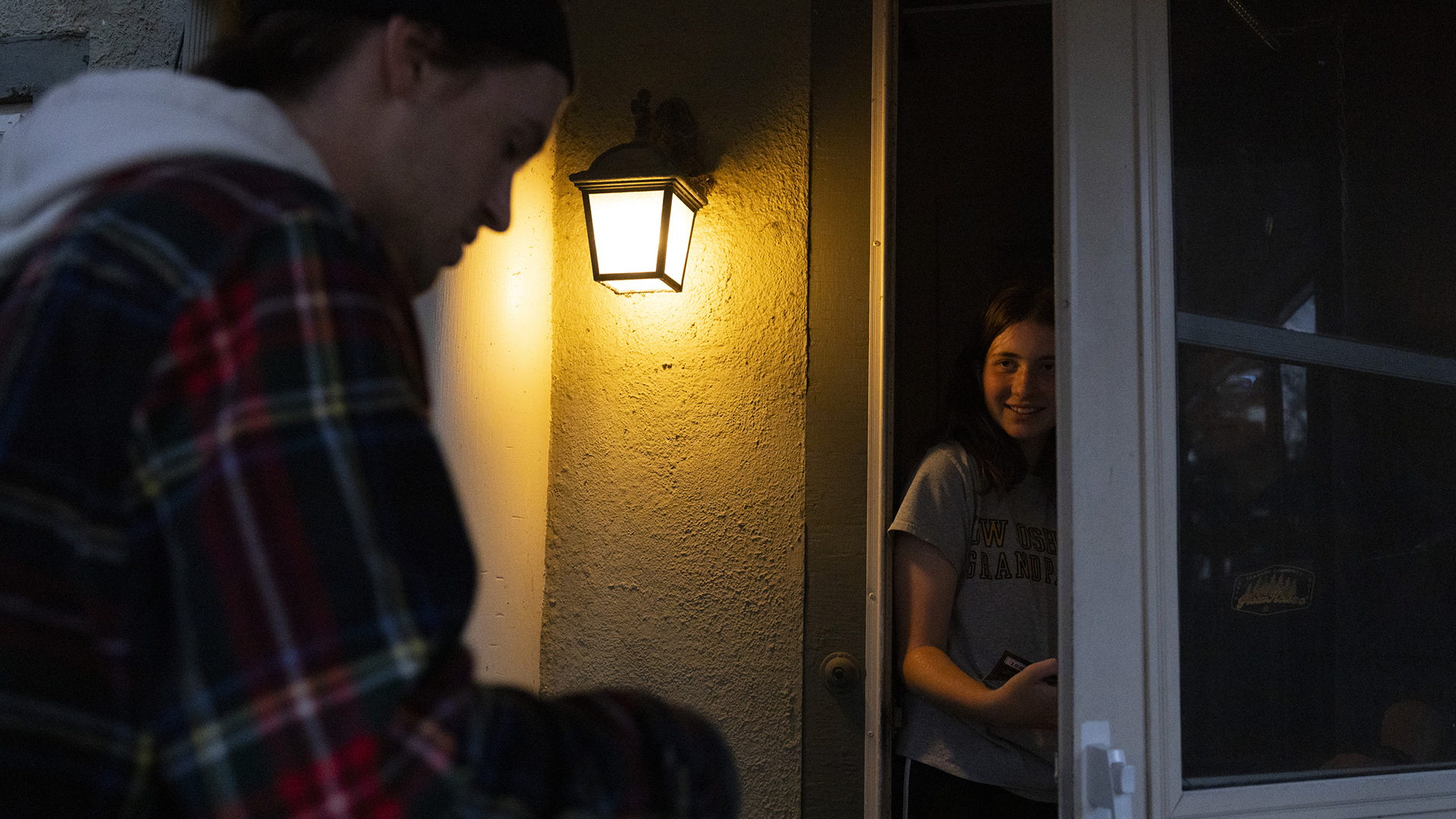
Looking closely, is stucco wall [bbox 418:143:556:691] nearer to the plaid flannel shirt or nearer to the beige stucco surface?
the beige stucco surface

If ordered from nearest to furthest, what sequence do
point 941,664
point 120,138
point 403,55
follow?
point 120,138
point 403,55
point 941,664

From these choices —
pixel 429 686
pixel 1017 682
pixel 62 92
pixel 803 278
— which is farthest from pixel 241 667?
pixel 803 278

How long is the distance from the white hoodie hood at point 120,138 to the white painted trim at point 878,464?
1575 mm

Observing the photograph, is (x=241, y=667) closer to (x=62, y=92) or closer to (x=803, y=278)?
(x=62, y=92)

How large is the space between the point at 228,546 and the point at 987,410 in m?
1.97

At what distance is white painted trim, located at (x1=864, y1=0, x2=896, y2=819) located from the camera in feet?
6.77

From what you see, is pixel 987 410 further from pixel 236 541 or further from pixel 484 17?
pixel 236 541

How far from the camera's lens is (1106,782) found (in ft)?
4.75

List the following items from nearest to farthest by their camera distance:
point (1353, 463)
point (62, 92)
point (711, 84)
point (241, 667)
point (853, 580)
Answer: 1. point (241, 667)
2. point (62, 92)
3. point (1353, 463)
4. point (853, 580)
5. point (711, 84)

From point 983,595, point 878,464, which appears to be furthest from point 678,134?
point 983,595

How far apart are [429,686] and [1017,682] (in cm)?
146

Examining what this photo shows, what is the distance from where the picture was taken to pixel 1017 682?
178cm

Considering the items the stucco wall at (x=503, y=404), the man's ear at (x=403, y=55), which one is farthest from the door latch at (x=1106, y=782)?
the man's ear at (x=403, y=55)

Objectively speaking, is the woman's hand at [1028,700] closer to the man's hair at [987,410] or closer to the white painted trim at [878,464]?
the white painted trim at [878,464]
